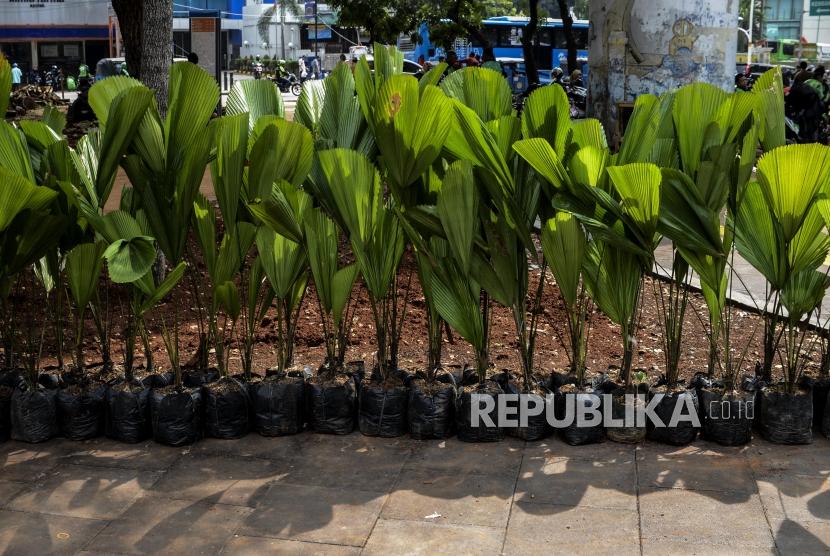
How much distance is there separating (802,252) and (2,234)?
2.91m

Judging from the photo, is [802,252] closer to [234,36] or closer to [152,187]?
[152,187]

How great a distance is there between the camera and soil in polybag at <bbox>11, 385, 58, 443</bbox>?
3957mm

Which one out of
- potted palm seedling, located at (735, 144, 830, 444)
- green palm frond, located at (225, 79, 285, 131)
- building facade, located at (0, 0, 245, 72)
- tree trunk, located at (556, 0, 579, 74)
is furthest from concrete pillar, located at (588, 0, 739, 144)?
building facade, located at (0, 0, 245, 72)

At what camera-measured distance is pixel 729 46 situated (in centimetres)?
980

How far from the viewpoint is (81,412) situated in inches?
156

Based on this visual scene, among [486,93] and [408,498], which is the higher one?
[486,93]

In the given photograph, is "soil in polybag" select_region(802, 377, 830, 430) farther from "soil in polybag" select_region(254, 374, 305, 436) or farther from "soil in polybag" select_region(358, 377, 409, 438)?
"soil in polybag" select_region(254, 374, 305, 436)

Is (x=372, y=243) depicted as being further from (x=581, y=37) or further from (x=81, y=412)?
(x=581, y=37)

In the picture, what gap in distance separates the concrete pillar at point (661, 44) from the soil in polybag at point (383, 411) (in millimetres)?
6720

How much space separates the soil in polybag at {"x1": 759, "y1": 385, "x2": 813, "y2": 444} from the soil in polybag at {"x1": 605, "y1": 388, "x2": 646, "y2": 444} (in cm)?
47

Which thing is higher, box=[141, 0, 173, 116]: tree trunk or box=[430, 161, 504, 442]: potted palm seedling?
box=[141, 0, 173, 116]: tree trunk

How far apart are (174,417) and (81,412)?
0.39 meters

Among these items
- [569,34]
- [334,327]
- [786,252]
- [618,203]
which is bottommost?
[334,327]

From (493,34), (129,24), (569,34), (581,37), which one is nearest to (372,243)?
(129,24)
